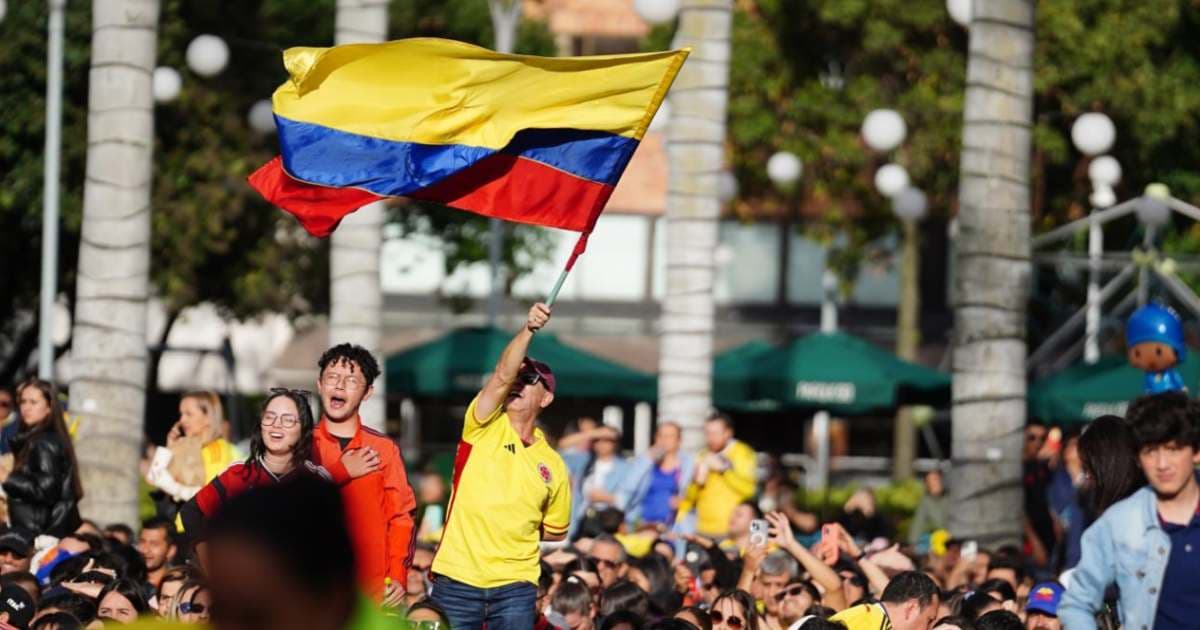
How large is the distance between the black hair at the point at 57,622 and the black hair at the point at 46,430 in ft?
9.74

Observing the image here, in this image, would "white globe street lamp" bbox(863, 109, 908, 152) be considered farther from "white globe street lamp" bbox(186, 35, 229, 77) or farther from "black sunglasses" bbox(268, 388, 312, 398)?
"black sunglasses" bbox(268, 388, 312, 398)

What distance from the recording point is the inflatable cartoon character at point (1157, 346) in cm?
1223

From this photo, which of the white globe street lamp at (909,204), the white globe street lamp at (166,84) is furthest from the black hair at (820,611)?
the white globe street lamp at (909,204)

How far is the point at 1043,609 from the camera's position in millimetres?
9727

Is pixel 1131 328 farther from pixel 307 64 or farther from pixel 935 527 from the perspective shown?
pixel 935 527

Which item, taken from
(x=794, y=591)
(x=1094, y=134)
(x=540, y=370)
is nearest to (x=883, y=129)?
(x=1094, y=134)

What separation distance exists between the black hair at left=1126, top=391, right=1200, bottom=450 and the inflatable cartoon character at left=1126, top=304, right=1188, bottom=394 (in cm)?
506

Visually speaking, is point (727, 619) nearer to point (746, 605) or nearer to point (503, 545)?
point (746, 605)

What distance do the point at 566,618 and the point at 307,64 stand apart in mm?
2629

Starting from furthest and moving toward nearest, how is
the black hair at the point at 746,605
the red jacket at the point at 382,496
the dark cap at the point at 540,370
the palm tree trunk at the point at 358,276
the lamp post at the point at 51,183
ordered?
the lamp post at the point at 51,183
the palm tree trunk at the point at 358,276
the black hair at the point at 746,605
the dark cap at the point at 540,370
the red jacket at the point at 382,496

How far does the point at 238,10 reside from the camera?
2933 centimetres

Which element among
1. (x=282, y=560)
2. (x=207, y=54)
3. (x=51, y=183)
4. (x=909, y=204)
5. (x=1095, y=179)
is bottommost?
(x=282, y=560)

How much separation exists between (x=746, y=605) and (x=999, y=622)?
132 cm

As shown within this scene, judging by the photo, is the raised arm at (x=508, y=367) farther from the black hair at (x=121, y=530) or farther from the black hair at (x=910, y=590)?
the black hair at (x=121, y=530)
